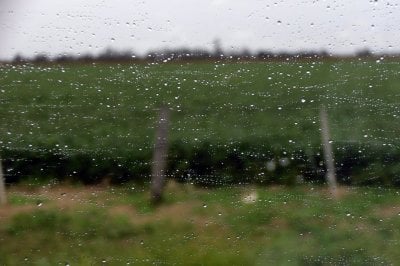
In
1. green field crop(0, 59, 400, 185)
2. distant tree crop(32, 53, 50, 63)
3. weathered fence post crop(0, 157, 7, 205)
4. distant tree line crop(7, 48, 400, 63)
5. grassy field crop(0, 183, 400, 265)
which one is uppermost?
distant tree crop(32, 53, 50, 63)

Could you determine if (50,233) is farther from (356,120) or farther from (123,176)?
(356,120)

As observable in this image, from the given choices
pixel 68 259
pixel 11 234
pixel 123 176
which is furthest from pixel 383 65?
pixel 11 234

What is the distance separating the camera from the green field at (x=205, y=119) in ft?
12.6

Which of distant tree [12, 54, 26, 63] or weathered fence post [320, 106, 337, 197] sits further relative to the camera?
weathered fence post [320, 106, 337, 197]

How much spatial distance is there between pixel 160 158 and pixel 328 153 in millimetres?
1019

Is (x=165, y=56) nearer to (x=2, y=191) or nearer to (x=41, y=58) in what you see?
(x=41, y=58)

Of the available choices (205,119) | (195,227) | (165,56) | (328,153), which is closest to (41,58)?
(165,56)

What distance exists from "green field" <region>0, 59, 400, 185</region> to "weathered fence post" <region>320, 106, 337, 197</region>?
36 mm

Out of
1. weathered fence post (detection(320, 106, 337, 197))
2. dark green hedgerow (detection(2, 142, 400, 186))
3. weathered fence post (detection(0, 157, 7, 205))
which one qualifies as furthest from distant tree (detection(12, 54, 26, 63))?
weathered fence post (detection(320, 106, 337, 197))

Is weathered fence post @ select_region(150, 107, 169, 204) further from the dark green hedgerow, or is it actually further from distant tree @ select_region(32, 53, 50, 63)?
distant tree @ select_region(32, 53, 50, 63)

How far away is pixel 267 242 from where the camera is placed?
375 cm

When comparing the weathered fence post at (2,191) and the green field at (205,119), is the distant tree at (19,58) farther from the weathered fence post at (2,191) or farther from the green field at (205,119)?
the weathered fence post at (2,191)

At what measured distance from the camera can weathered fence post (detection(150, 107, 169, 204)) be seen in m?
3.79

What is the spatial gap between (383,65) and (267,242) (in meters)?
1.28
